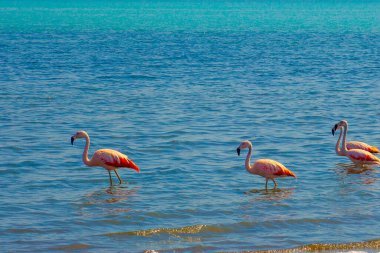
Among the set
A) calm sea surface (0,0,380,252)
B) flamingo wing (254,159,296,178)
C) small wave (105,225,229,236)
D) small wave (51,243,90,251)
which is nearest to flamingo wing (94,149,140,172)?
calm sea surface (0,0,380,252)

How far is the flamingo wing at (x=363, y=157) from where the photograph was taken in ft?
55.7

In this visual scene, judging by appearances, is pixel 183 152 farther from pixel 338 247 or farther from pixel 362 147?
pixel 338 247

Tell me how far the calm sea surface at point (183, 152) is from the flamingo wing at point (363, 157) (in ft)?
0.84

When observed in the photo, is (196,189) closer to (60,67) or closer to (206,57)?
(60,67)

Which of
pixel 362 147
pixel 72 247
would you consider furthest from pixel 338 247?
pixel 362 147

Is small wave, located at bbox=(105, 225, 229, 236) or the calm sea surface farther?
the calm sea surface

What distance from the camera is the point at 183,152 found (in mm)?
18578

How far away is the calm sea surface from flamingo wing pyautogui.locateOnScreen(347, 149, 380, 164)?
25cm

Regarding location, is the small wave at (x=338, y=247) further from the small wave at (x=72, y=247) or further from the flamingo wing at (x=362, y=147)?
the flamingo wing at (x=362, y=147)

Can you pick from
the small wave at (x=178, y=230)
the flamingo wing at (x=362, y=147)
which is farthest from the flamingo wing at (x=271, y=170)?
the flamingo wing at (x=362, y=147)

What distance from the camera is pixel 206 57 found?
4191 centimetres

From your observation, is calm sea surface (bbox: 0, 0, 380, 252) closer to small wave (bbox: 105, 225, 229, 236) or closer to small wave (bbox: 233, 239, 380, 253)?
small wave (bbox: 105, 225, 229, 236)

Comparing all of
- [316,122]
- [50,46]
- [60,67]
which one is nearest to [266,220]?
[316,122]

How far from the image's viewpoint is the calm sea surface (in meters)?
12.8
